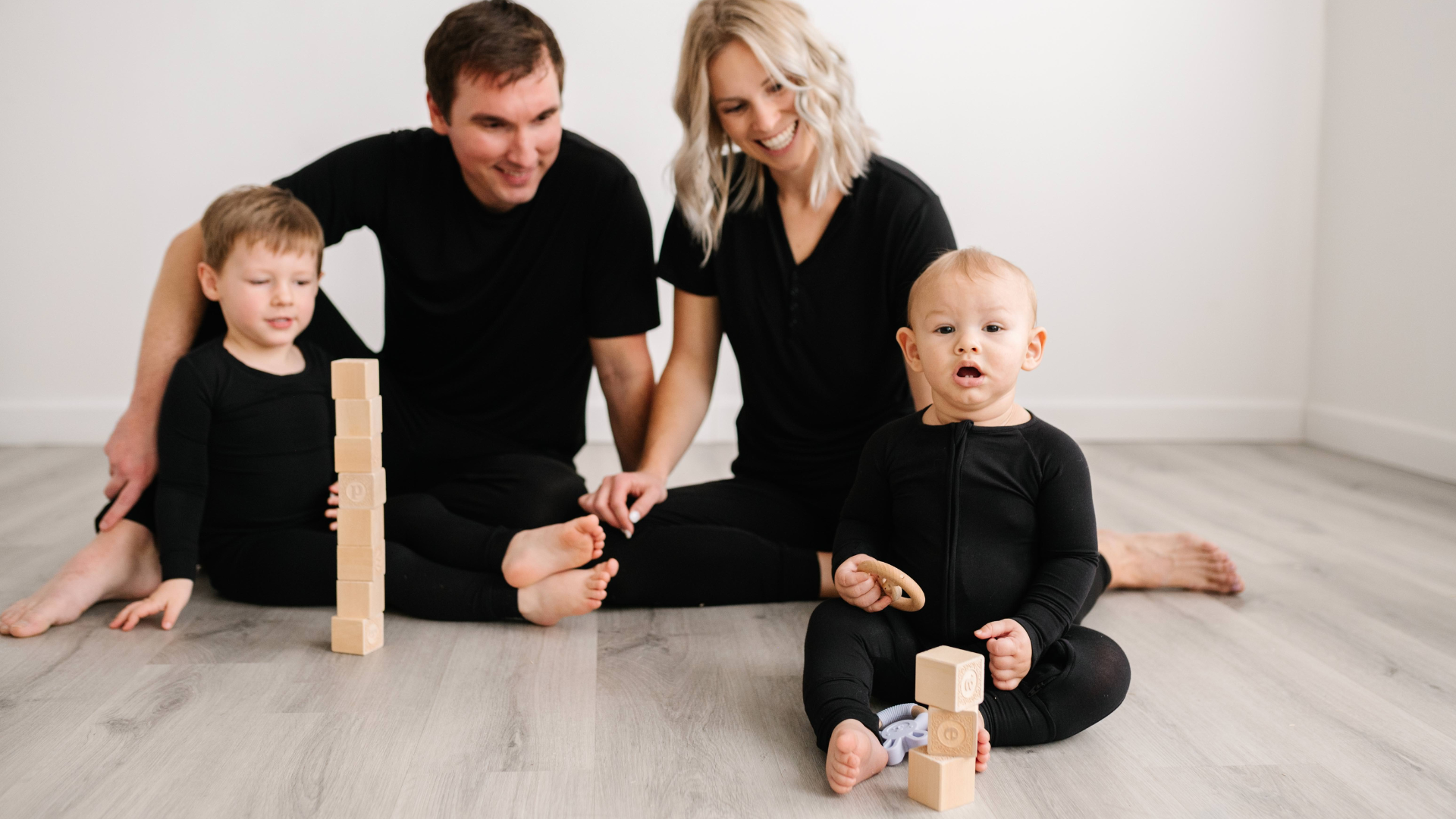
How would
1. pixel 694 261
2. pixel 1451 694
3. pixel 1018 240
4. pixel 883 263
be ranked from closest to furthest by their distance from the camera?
pixel 1451 694 < pixel 883 263 < pixel 694 261 < pixel 1018 240

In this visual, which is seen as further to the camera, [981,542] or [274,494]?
[274,494]

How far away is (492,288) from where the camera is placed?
1839 mm

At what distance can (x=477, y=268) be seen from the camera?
183cm

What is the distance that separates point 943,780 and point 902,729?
13 centimetres

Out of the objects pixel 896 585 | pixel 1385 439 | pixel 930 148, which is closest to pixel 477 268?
pixel 896 585

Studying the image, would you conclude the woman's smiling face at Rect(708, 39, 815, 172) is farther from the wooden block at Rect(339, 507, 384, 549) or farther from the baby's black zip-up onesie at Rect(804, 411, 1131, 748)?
the wooden block at Rect(339, 507, 384, 549)

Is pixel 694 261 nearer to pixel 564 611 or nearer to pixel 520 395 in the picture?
pixel 520 395

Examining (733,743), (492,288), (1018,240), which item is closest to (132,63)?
(492,288)

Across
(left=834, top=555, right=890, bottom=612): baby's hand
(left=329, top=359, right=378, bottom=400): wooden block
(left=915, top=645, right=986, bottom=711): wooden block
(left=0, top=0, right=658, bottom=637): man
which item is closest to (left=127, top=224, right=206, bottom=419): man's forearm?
(left=0, top=0, right=658, bottom=637): man

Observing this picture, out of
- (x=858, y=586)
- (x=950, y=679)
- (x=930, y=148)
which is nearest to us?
(x=950, y=679)

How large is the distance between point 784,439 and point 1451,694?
0.95 m

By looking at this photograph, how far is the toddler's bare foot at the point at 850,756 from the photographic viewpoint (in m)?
1.05

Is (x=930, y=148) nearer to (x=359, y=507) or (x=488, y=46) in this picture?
(x=488, y=46)

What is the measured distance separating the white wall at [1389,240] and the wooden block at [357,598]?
248cm
